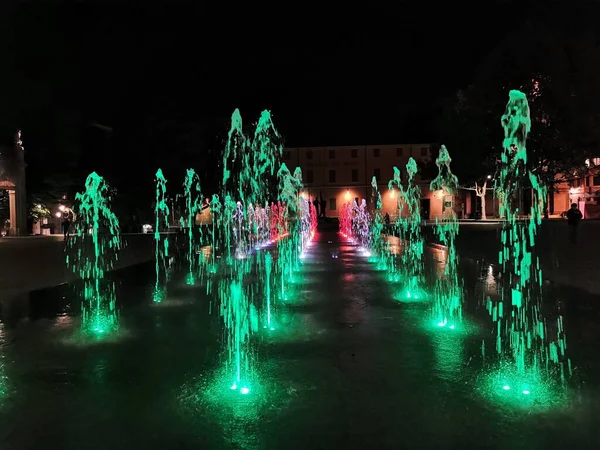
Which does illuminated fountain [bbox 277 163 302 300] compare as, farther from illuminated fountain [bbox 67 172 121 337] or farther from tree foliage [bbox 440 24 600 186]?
tree foliage [bbox 440 24 600 186]

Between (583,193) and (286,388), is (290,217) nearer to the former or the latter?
(583,193)

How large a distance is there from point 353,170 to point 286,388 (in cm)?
6788

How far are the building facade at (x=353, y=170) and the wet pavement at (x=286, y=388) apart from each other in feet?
207

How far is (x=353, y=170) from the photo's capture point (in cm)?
7175

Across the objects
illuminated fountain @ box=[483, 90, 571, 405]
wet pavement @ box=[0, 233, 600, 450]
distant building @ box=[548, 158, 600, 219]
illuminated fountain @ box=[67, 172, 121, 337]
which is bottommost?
illuminated fountain @ box=[483, 90, 571, 405]

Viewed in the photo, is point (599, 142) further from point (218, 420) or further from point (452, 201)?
point (218, 420)

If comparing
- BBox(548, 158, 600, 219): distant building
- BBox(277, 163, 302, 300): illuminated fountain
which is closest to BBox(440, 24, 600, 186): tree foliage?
BBox(548, 158, 600, 219): distant building

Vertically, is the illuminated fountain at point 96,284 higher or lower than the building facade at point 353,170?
lower

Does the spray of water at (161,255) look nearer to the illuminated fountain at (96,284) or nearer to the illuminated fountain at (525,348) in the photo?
the illuminated fountain at (96,284)

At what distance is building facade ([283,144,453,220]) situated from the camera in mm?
70438

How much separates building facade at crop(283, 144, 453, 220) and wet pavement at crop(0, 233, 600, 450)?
62947 millimetres

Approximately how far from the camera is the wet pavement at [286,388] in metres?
3.79

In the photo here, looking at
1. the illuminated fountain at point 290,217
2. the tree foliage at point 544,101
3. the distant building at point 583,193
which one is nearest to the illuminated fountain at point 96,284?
the illuminated fountain at point 290,217

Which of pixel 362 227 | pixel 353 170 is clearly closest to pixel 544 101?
pixel 362 227
